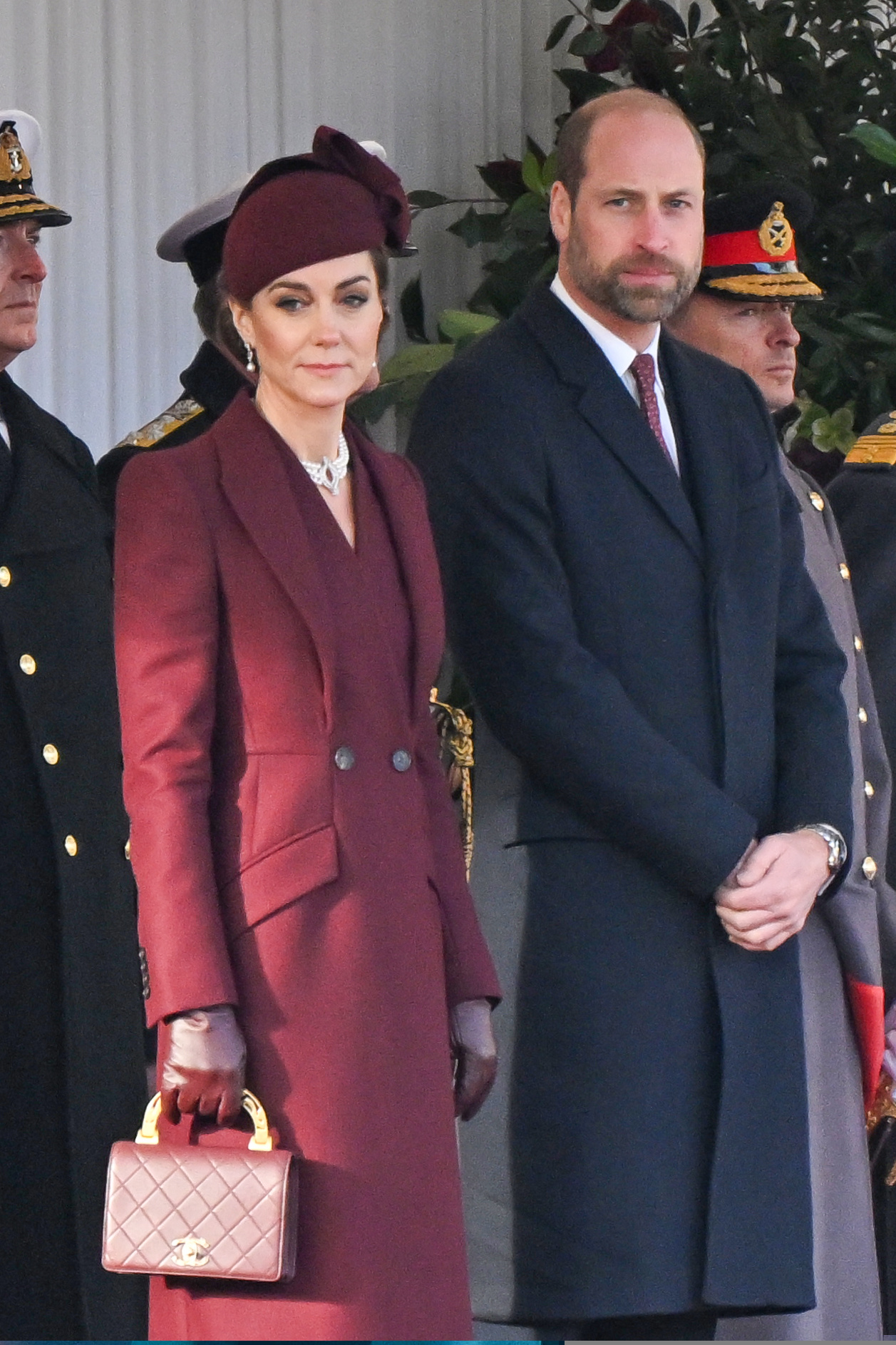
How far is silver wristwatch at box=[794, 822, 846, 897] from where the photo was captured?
2686 millimetres

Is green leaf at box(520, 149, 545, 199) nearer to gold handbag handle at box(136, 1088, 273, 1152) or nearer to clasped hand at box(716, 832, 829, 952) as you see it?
clasped hand at box(716, 832, 829, 952)

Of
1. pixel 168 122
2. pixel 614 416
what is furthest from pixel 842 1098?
pixel 168 122

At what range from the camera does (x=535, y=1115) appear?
2656 millimetres

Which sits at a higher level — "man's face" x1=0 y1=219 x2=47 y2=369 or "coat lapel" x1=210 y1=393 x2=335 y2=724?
"man's face" x1=0 y1=219 x2=47 y2=369

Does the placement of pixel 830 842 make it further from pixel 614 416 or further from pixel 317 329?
pixel 317 329

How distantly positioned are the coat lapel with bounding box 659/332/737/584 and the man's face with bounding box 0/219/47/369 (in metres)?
0.78

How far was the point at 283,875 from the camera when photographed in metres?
2.18

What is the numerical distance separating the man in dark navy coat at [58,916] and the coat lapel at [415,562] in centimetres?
51

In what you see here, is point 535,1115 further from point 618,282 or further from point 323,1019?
point 618,282

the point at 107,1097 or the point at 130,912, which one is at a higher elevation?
the point at 130,912

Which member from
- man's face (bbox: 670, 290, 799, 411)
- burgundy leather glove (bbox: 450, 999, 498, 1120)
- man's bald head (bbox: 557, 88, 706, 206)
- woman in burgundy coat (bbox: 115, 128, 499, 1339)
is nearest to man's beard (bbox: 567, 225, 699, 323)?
man's bald head (bbox: 557, 88, 706, 206)

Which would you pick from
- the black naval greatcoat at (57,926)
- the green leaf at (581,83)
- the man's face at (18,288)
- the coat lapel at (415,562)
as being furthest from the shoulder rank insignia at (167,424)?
the green leaf at (581,83)

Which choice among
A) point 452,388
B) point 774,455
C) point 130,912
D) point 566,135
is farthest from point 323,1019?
point 566,135

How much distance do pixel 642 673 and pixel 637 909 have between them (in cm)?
26
